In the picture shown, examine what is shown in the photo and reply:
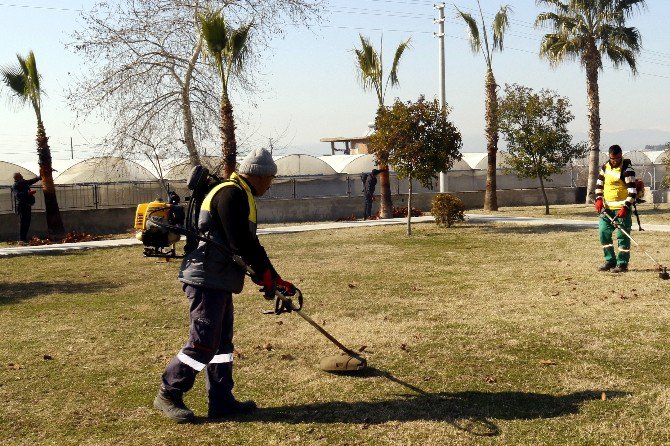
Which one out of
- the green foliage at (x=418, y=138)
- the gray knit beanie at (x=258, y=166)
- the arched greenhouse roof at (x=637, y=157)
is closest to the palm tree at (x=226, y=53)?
the green foliage at (x=418, y=138)

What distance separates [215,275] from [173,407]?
0.97 meters

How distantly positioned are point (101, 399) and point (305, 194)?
2555cm

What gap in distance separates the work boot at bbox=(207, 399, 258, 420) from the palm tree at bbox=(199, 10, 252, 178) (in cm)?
1629

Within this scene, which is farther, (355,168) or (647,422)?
(355,168)

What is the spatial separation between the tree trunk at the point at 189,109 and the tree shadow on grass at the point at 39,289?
10896 mm

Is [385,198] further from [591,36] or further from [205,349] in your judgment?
[205,349]

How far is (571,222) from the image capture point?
21828 millimetres

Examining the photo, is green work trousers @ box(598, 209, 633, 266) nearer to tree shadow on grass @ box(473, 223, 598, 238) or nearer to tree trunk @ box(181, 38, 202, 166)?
tree shadow on grass @ box(473, 223, 598, 238)

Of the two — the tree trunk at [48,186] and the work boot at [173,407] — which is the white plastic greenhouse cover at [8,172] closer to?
the tree trunk at [48,186]

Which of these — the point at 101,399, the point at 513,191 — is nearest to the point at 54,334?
the point at 101,399

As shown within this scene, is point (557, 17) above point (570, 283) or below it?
above

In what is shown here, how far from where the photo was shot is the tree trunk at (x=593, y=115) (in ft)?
96.5

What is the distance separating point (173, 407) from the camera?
5.41 metres

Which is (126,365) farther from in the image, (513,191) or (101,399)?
(513,191)
